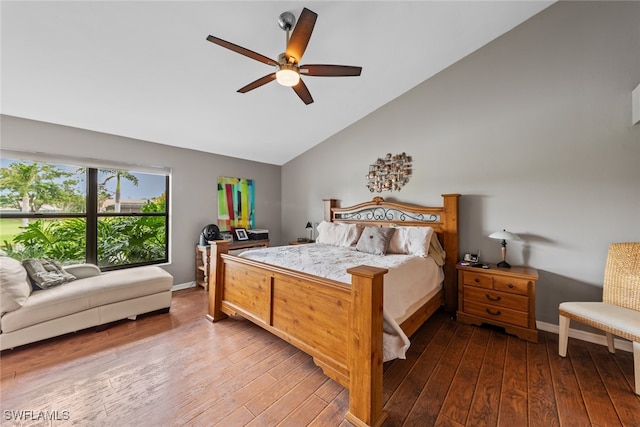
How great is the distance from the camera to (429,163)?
350 cm

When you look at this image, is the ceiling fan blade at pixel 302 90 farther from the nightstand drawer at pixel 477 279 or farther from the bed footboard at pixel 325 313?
the nightstand drawer at pixel 477 279

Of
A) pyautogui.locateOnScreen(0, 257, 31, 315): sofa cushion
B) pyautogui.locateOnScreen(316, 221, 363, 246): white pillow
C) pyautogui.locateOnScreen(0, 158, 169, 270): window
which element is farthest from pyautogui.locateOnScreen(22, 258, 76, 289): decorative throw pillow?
pyautogui.locateOnScreen(316, 221, 363, 246): white pillow

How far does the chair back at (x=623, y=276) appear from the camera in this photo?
6.71 feet

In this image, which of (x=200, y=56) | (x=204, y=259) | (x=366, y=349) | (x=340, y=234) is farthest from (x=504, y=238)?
(x=204, y=259)

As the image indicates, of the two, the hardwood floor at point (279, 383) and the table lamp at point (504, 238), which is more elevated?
the table lamp at point (504, 238)

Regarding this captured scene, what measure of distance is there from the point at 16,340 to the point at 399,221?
168 inches

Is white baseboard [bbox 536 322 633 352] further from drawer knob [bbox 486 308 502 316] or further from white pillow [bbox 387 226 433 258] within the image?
white pillow [bbox 387 226 433 258]

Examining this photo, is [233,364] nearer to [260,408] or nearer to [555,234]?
[260,408]

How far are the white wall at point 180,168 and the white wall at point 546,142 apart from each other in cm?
300

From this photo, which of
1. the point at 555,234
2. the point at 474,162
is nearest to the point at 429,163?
the point at 474,162

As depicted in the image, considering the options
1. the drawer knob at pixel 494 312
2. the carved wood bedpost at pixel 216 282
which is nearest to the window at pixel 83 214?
the carved wood bedpost at pixel 216 282

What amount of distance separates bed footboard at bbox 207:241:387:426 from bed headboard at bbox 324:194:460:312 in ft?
6.58

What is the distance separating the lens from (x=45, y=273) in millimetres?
2695

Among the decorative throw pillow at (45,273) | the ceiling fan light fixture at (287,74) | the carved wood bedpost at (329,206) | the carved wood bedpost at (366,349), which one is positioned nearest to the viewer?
the carved wood bedpost at (366,349)
